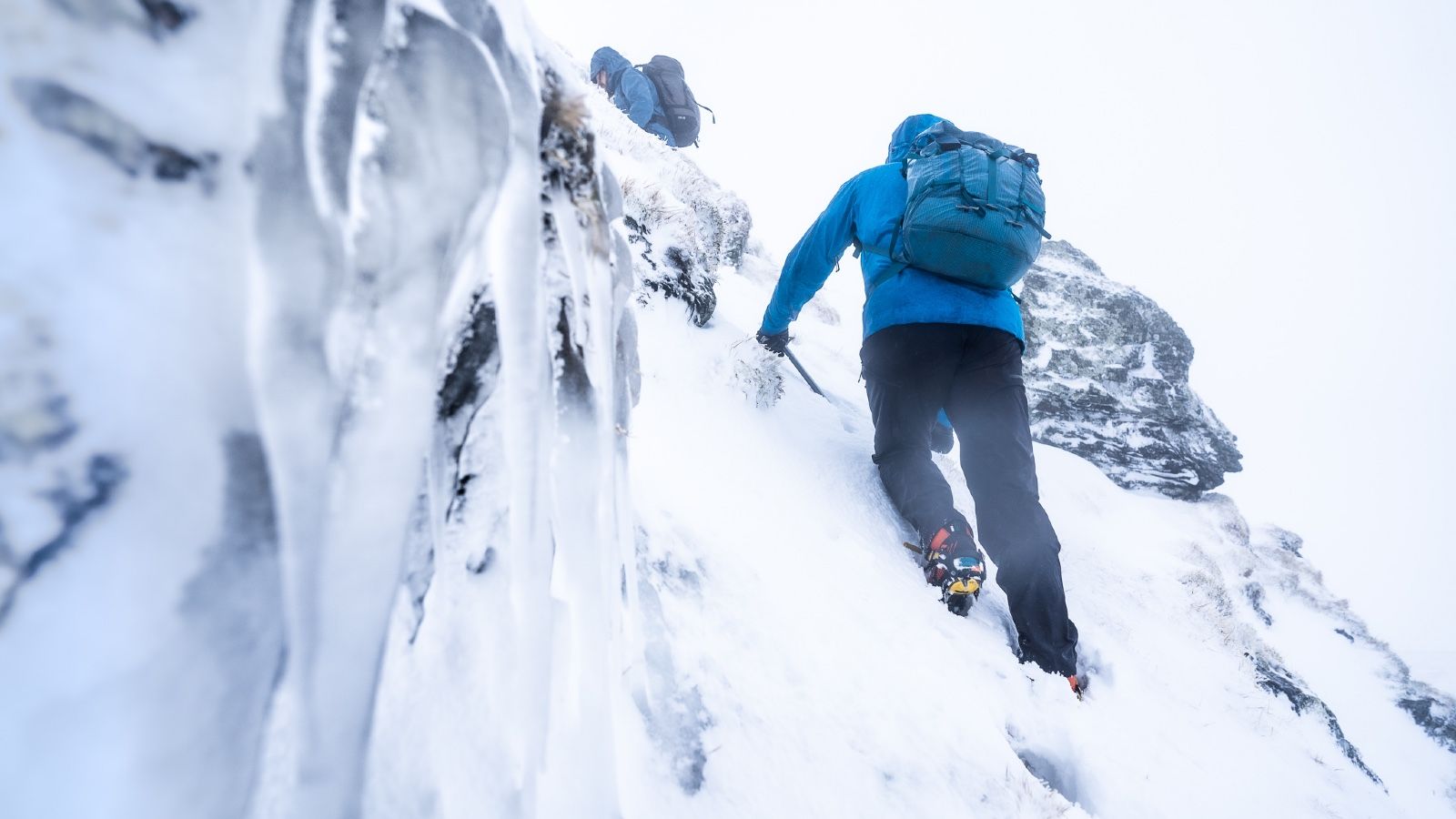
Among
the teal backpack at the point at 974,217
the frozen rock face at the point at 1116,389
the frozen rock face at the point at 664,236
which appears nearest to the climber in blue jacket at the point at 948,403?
the teal backpack at the point at 974,217

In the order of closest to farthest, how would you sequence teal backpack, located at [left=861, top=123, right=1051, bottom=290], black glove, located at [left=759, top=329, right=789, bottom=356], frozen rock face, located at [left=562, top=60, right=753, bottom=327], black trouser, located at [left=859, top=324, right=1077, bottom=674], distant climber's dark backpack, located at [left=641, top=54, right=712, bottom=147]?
black trouser, located at [left=859, top=324, right=1077, bottom=674], teal backpack, located at [left=861, top=123, right=1051, bottom=290], frozen rock face, located at [left=562, top=60, right=753, bottom=327], black glove, located at [left=759, top=329, right=789, bottom=356], distant climber's dark backpack, located at [left=641, top=54, right=712, bottom=147]

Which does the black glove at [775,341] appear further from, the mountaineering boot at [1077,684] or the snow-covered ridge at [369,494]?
the mountaineering boot at [1077,684]

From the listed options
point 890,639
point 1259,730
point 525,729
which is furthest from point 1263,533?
point 525,729

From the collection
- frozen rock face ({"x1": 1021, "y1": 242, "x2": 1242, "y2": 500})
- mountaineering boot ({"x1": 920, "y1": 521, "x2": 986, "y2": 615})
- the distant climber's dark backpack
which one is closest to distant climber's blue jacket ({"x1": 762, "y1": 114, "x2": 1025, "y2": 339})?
mountaineering boot ({"x1": 920, "y1": 521, "x2": 986, "y2": 615})

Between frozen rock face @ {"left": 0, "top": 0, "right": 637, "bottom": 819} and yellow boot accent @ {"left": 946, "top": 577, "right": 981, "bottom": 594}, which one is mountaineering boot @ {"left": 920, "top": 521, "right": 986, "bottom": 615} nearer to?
yellow boot accent @ {"left": 946, "top": 577, "right": 981, "bottom": 594}

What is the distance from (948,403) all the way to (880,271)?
3.05 feet

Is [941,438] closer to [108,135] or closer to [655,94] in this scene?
[108,135]

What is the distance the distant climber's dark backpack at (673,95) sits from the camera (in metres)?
9.64

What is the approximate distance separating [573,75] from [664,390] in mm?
1823

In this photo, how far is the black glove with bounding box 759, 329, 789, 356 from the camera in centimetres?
402

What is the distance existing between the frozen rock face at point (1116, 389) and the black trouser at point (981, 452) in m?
10.3

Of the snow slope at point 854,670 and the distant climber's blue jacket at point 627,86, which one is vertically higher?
the distant climber's blue jacket at point 627,86

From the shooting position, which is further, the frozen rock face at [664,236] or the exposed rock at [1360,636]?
the exposed rock at [1360,636]

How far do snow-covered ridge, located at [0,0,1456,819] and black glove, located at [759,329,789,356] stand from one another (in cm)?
212
